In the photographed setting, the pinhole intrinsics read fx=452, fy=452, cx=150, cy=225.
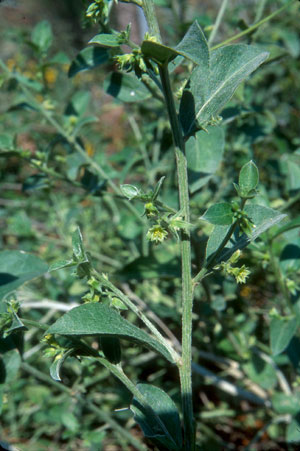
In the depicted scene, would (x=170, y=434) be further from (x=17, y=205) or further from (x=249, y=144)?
(x=17, y=205)

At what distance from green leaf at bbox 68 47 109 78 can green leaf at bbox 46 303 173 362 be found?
2.41 ft

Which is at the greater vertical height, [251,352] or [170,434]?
[170,434]

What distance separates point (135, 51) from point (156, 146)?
1306mm

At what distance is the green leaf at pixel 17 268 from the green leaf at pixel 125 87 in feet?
1.78

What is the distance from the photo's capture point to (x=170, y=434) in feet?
3.26

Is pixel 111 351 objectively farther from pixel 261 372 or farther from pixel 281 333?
pixel 261 372

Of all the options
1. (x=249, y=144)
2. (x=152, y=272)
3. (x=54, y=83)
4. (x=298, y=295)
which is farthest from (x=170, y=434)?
(x=54, y=83)

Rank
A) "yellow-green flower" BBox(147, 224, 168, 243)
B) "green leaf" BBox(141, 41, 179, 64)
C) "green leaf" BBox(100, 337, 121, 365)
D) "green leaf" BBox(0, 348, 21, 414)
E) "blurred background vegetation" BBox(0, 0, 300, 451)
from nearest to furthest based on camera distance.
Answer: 1. "green leaf" BBox(141, 41, 179, 64)
2. "yellow-green flower" BBox(147, 224, 168, 243)
3. "green leaf" BBox(100, 337, 121, 365)
4. "green leaf" BBox(0, 348, 21, 414)
5. "blurred background vegetation" BBox(0, 0, 300, 451)

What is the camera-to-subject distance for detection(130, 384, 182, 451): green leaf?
3.23 feet

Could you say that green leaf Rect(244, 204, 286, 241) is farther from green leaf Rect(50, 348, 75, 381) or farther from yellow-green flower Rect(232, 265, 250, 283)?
green leaf Rect(50, 348, 75, 381)

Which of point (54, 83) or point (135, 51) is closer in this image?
point (135, 51)

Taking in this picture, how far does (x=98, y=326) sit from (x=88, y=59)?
0.81 metres

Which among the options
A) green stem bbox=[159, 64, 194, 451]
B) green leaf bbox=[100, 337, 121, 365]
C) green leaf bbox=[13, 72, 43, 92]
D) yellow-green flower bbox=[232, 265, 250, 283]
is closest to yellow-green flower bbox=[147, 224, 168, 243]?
green stem bbox=[159, 64, 194, 451]

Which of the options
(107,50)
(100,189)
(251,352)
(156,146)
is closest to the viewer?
(107,50)
